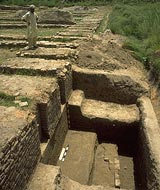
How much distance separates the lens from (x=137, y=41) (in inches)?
465

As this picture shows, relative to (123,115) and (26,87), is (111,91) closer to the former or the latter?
(123,115)

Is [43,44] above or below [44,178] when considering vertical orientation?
above

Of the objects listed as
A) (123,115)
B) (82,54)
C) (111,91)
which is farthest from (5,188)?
(82,54)

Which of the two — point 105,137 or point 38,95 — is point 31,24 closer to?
point 38,95

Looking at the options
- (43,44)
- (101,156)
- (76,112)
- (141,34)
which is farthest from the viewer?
(141,34)

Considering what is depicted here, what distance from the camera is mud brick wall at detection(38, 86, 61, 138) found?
5.80m

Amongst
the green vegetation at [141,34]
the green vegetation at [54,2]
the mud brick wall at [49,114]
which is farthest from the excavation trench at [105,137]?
the green vegetation at [54,2]

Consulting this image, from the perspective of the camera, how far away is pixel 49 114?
19.5 ft

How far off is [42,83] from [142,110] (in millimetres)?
2635

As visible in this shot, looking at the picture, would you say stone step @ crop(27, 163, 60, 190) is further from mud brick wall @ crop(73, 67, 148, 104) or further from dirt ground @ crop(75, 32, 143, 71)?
dirt ground @ crop(75, 32, 143, 71)

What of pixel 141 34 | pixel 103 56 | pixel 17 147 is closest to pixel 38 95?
pixel 17 147

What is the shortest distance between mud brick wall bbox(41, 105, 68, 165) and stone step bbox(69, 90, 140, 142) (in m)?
0.36

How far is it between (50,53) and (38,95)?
2860 millimetres

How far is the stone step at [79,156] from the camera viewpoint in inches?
233
